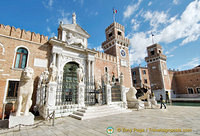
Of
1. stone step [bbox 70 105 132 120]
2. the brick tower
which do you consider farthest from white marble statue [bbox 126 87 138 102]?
the brick tower

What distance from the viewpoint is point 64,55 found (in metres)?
12.0

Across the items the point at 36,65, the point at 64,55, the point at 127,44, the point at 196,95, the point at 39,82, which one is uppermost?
the point at 127,44

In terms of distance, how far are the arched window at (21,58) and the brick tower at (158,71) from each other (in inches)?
1260

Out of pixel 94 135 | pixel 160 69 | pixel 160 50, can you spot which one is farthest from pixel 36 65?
pixel 160 50

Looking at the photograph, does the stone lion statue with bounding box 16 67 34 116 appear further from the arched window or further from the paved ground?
the arched window

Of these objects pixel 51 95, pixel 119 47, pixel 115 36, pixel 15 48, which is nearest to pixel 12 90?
pixel 15 48

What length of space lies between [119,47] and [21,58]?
15255 mm

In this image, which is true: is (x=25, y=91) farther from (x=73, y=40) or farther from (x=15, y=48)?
(x=73, y=40)

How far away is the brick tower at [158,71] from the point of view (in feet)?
95.6

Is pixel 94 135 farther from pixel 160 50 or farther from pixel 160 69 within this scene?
pixel 160 50

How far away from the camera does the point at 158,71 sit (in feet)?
99.9

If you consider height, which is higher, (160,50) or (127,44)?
(160,50)

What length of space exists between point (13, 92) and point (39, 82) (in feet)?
7.39

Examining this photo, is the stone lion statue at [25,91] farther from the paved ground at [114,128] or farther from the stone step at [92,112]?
the stone step at [92,112]
